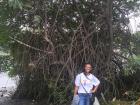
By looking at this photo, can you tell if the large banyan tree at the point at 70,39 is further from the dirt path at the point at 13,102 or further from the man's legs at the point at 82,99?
the man's legs at the point at 82,99

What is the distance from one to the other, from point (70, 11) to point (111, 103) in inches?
120

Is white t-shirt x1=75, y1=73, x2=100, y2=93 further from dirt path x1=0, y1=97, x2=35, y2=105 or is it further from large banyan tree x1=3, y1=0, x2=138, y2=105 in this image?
dirt path x1=0, y1=97, x2=35, y2=105

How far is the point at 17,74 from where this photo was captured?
43.7 feet

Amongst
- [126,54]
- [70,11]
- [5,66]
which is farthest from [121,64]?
[5,66]

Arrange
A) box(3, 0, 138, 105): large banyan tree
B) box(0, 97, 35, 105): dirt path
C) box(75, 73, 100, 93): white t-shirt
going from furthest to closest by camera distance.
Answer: box(0, 97, 35, 105): dirt path
box(3, 0, 138, 105): large banyan tree
box(75, 73, 100, 93): white t-shirt

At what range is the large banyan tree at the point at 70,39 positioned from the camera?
11.2 m

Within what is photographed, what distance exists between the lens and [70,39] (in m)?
11.5

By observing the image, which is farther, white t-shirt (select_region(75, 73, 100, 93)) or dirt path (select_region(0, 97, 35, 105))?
dirt path (select_region(0, 97, 35, 105))

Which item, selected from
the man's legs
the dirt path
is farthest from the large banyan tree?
the man's legs

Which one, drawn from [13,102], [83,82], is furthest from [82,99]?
[13,102]

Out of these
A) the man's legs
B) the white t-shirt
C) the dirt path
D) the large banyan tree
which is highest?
the large banyan tree

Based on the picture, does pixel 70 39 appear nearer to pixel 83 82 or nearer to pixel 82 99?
pixel 83 82

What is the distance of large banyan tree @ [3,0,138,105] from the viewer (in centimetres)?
1124

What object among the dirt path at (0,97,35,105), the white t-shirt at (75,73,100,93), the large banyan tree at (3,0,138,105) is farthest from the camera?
the dirt path at (0,97,35,105)
